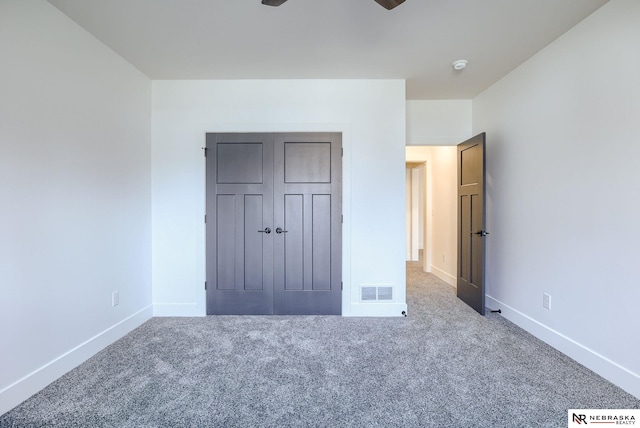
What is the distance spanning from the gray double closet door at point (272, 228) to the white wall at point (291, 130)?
0.13 metres

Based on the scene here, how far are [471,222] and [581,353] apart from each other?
1.56 metres

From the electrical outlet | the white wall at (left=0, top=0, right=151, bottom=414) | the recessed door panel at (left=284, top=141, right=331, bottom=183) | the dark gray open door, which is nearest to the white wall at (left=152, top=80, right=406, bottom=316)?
the recessed door panel at (left=284, top=141, right=331, bottom=183)

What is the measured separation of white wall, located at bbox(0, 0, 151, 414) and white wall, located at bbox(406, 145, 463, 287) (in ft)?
13.5

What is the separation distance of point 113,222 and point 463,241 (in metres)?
3.83

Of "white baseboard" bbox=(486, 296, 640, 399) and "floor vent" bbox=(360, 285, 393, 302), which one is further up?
"floor vent" bbox=(360, 285, 393, 302)

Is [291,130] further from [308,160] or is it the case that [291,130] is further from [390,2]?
[390,2]

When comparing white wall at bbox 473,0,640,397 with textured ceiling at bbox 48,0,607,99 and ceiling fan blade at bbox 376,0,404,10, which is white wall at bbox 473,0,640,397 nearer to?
textured ceiling at bbox 48,0,607,99

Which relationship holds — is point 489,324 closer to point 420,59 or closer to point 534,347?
point 534,347

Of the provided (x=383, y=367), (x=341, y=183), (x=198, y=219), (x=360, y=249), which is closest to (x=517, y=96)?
(x=341, y=183)

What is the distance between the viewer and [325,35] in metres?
2.33

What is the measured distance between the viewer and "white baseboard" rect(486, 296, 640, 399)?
71.5 inches

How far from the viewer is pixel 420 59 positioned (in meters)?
2.68

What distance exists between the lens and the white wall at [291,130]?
3.13 metres

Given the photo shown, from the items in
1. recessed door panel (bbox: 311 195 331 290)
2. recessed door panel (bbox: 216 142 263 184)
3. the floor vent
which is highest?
recessed door panel (bbox: 216 142 263 184)
